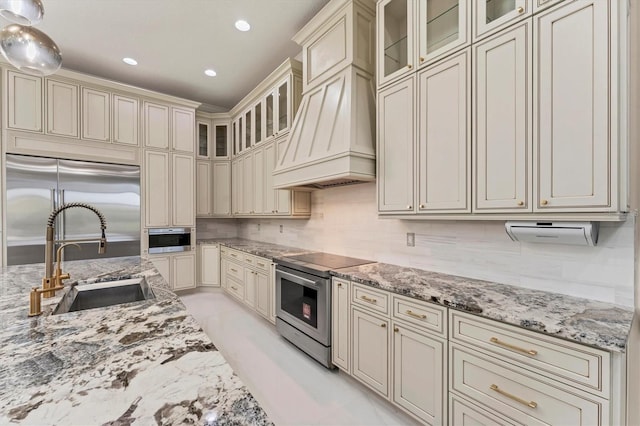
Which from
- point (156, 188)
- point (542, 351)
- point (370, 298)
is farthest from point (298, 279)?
point (156, 188)

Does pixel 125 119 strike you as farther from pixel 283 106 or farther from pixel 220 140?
pixel 283 106

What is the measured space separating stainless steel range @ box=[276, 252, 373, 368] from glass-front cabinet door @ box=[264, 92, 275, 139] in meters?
1.85

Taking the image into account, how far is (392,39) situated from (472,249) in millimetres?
1775

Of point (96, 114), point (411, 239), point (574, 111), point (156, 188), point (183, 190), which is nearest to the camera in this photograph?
point (574, 111)

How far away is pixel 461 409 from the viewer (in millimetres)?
1539

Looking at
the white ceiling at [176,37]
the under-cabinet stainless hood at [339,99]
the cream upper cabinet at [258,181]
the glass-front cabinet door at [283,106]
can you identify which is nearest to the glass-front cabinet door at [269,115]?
the glass-front cabinet door at [283,106]

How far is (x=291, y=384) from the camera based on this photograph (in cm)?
226

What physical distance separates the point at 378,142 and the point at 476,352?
161 centimetres

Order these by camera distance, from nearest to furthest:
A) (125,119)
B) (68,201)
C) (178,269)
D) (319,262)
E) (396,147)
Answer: (396,147)
(319,262)
(68,201)
(125,119)
(178,269)

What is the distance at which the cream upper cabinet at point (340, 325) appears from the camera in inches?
87.7

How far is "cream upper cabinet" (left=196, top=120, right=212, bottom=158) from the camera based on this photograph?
16.1 feet

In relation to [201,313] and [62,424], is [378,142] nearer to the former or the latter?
[62,424]

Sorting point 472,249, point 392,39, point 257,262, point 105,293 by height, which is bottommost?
point 257,262

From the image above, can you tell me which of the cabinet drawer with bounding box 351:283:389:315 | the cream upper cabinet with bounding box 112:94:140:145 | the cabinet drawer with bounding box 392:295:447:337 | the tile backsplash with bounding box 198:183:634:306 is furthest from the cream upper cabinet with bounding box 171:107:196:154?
the cabinet drawer with bounding box 392:295:447:337
